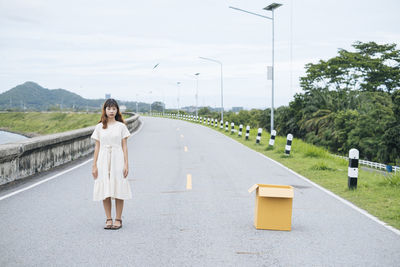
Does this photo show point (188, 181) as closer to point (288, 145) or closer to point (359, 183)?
point (359, 183)

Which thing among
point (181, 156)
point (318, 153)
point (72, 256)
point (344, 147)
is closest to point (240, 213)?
point (72, 256)

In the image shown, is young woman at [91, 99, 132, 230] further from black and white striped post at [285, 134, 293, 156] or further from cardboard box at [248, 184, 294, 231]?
black and white striped post at [285, 134, 293, 156]

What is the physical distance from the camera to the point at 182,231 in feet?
18.9

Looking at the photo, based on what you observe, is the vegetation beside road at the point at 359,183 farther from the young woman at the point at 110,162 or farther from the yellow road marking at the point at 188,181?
the young woman at the point at 110,162

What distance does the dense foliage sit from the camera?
2920cm

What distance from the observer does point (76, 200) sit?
785cm

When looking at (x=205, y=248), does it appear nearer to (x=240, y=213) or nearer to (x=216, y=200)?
(x=240, y=213)

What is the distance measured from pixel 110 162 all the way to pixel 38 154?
639 centimetres

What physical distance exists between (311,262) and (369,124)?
28.3 metres

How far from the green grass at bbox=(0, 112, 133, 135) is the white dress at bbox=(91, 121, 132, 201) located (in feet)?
275

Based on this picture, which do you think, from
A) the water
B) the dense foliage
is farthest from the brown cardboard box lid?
the dense foliage

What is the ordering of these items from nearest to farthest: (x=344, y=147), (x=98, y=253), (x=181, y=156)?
1. (x=98, y=253)
2. (x=181, y=156)
3. (x=344, y=147)

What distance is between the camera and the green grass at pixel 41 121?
90.2 metres

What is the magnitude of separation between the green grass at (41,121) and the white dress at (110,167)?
83.8 metres
